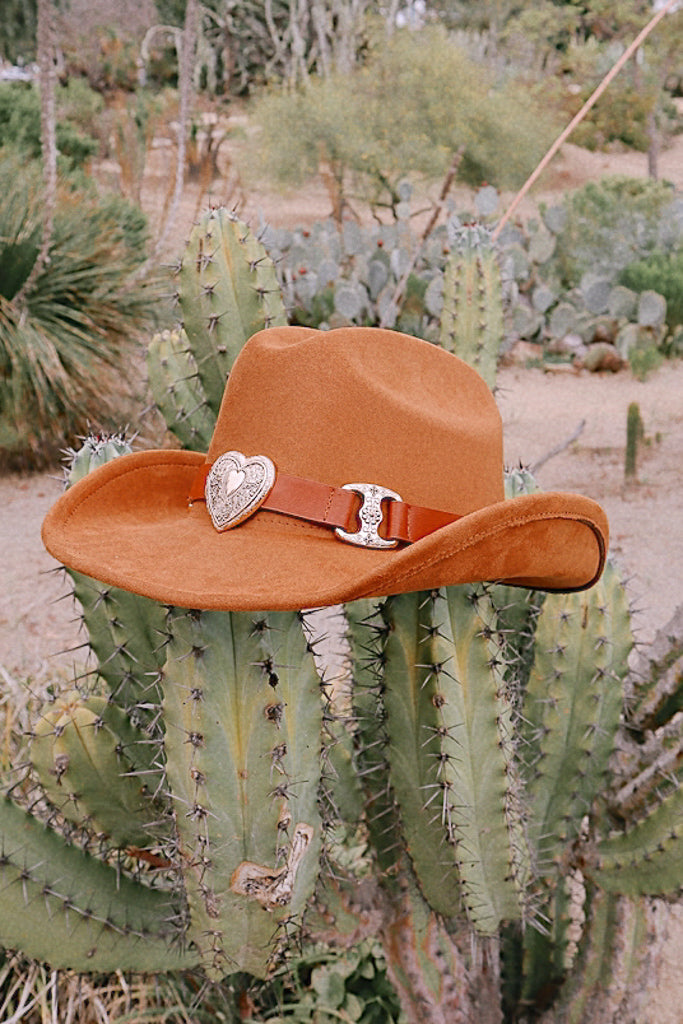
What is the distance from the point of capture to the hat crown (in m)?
1.50

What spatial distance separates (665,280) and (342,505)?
386 inches

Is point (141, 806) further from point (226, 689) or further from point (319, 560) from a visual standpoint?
point (319, 560)

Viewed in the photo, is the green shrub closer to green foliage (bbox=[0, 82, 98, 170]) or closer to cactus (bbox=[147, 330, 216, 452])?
cactus (bbox=[147, 330, 216, 452])

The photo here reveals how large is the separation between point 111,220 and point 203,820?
271 inches

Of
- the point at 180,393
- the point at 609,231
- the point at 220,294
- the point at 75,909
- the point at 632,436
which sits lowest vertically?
the point at 609,231

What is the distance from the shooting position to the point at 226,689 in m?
1.43

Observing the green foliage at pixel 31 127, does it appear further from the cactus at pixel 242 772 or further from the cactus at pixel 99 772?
the cactus at pixel 242 772

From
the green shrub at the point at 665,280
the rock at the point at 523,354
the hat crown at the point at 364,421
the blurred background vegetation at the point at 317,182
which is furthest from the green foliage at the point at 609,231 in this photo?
the hat crown at the point at 364,421

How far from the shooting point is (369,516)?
1460mm

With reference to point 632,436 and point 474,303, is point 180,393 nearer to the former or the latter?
point 474,303

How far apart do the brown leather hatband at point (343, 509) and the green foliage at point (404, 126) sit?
16581 mm

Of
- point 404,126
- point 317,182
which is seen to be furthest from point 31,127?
point 317,182

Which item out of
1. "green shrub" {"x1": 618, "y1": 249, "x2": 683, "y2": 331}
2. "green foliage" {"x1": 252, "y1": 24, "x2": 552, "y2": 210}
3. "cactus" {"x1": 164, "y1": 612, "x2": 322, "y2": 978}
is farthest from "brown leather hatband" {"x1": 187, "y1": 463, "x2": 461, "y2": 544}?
"green foliage" {"x1": 252, "y1": 24, "x2": 552, "y2": 210}

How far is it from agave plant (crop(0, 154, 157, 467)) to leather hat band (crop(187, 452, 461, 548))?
530 cm
